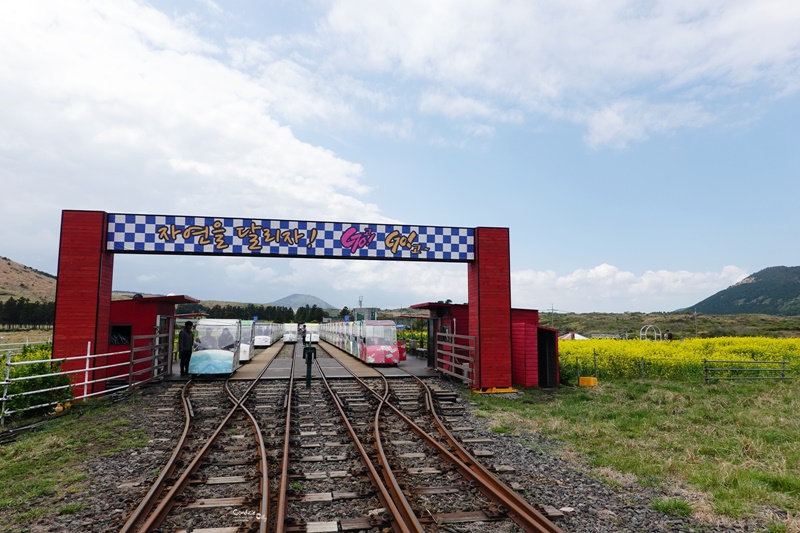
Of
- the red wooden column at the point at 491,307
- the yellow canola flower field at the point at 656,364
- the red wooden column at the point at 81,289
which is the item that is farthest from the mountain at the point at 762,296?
the red wooden column at the point at 81,289

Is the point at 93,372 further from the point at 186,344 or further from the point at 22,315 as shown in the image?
the point at 22,315

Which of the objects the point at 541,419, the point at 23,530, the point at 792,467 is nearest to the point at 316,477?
the point at 23,530

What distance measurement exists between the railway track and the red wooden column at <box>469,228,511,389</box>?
13.6 ft

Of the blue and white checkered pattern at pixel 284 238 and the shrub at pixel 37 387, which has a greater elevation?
the blue and white checkered pattern at pixel 284 238

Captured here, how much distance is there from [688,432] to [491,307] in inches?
266

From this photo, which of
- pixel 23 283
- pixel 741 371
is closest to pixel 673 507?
pixel 741 371

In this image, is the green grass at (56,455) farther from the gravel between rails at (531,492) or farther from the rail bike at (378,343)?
the rail bike at (378,343)

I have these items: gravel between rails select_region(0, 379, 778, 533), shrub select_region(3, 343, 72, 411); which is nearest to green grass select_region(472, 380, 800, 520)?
gravel between rails select_region(0, 379, 778, 533)

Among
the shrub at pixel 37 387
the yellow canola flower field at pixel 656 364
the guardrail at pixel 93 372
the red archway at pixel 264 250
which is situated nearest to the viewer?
the guardrail at pixel 93 372

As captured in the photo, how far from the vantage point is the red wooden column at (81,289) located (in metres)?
13.7

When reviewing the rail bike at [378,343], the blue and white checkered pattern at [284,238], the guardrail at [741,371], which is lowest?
the guardrail at [741,371]

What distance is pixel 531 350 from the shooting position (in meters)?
16.3

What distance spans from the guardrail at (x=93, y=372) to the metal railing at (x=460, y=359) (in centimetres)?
906

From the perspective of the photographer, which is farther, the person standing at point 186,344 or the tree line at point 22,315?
the tree line at point 22,315
